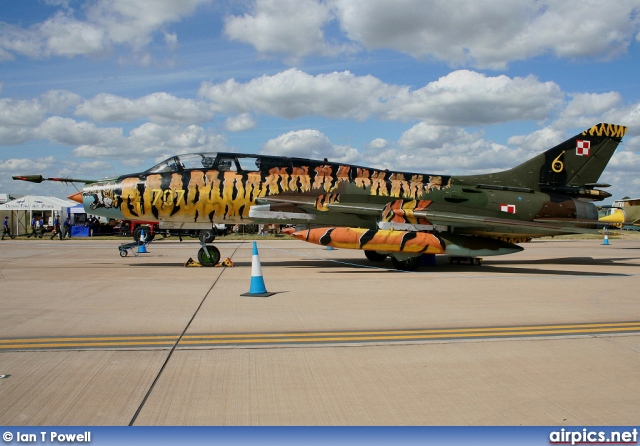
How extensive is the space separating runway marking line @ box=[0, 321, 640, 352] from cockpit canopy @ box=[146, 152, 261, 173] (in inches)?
350

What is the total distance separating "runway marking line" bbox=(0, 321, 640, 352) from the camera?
605 centimetres

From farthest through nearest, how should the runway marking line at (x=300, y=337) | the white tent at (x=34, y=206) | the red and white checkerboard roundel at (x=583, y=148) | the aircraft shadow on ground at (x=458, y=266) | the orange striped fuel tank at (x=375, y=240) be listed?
1. the white tent at (x=34, y=206)
2. the red and white checkerboard roundel at (x=583, y=148)
3. the aircraft shadow on ground at (x=458, y=266)
4. the orange striped fuel tank at (x=375, y=240)
5. the runway marking line at (x=300, y=337)

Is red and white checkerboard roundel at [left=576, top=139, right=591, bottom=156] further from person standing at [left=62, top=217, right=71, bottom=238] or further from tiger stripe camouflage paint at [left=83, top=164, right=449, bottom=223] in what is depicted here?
person standing at [left=62, top=217, right=71, bottom=238]

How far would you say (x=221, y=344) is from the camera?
6066 mm

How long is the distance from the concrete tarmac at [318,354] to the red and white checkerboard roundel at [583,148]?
7083mm

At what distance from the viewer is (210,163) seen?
587 inches

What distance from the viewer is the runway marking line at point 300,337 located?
6.05m

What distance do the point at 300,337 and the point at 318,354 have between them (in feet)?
2.61

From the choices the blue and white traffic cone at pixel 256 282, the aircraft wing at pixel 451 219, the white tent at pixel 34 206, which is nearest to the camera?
the blue and white traffic cone at pixel 256 282

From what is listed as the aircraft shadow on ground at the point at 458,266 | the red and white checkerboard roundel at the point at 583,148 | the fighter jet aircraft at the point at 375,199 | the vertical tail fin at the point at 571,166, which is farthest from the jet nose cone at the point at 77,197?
the red and white checkerboard roundel at the point at 583,148

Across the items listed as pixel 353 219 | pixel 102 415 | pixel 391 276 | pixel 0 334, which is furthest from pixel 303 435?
pixel 353 219

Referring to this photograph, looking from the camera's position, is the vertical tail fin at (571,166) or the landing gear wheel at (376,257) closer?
the vertical tail fin at (571,166)

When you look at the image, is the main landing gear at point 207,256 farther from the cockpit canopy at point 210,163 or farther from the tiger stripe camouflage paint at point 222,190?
the cockpit canopy at point 210,163

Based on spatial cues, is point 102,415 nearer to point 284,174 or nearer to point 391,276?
point 391,276
